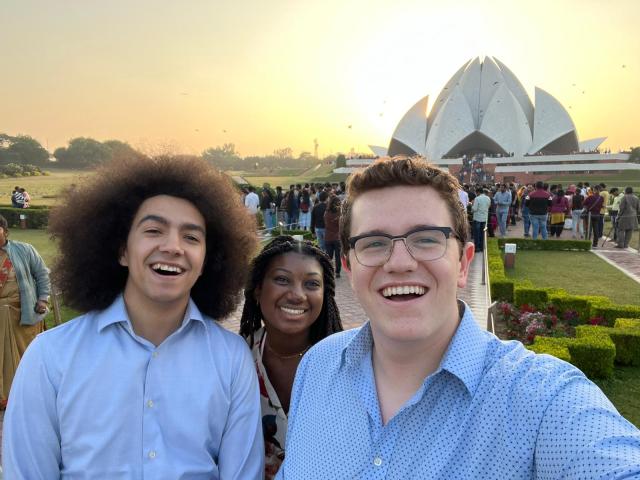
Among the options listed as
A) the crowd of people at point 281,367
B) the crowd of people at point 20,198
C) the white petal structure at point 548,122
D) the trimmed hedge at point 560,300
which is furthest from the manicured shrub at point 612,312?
the white petal structure at point 548,122

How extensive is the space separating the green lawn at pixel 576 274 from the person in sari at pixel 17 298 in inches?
283

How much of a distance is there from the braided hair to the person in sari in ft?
8.72

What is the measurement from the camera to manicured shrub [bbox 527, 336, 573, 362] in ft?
12.0

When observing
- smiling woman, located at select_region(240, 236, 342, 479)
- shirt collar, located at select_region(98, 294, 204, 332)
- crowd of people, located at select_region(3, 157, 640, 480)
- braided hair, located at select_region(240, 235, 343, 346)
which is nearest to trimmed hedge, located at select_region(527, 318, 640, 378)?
braided hair, located at select_region(240, 235, 343, 346)

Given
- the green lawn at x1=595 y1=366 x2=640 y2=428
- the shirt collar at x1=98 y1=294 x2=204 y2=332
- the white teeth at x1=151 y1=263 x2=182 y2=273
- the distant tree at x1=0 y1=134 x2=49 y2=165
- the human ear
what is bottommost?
the green lawn at x1=595 y1=366 x2=640 y2=428

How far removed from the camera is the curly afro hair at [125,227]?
1.65m

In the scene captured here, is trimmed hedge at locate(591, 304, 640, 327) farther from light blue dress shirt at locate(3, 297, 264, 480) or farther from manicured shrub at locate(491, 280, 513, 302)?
light blue dress shirt at locate(3, 297, 264, 480)

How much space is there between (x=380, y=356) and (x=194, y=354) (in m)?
0.59

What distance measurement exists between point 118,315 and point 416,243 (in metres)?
0.95

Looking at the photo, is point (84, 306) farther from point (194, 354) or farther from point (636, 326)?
point (636, 326)

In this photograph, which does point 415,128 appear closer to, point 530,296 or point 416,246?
point 530,296

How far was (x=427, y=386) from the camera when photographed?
3.48ft

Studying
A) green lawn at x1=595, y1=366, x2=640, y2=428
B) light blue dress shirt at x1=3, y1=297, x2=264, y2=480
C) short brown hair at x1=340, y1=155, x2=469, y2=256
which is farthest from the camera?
green lawn at x1=595, y1=366, x2=640, y2=428

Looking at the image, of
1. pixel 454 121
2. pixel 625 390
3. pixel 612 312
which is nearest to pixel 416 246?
pixel 625 390
